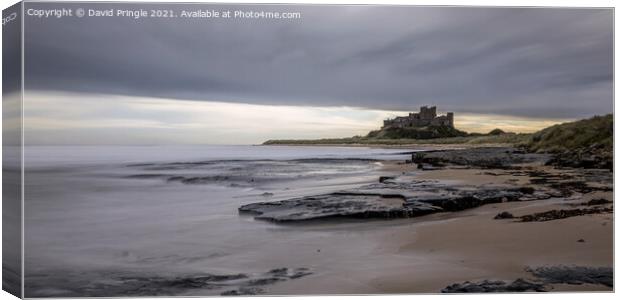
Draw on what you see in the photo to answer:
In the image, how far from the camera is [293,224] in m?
7.70

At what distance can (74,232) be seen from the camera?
7395 millimetres

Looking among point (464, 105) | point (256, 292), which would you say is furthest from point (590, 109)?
point (256, 292)

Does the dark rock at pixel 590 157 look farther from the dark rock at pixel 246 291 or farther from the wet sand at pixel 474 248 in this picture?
the dark rock at pixel 246 291

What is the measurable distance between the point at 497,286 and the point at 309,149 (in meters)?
2.38

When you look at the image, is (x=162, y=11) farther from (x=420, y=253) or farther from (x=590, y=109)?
(x=590, y=109)

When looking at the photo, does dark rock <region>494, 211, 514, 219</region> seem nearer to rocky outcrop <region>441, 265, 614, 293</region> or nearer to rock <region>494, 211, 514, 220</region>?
rock <region>494, 211, 514, 220</region>

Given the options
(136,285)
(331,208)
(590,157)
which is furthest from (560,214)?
(136,285)

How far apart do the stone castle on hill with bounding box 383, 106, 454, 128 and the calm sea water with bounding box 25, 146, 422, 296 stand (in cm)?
31

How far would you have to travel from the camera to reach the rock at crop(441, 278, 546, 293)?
295 inches

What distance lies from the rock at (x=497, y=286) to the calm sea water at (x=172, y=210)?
0.99 meters

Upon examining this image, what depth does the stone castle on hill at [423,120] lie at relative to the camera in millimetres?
7883

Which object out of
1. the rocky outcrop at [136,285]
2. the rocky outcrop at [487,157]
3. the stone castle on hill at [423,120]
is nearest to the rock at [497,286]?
the rocky outcrop at [487,157]

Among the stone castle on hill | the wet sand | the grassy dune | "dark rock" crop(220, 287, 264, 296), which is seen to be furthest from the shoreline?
the stone castle on hill

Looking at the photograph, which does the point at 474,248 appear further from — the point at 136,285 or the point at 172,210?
the point at 136,285
